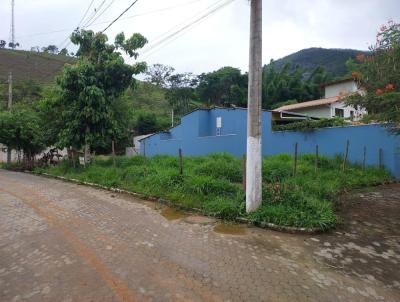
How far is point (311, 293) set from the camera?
4211mm

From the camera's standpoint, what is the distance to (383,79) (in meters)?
7.50

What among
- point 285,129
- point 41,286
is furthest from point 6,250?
point 285,129

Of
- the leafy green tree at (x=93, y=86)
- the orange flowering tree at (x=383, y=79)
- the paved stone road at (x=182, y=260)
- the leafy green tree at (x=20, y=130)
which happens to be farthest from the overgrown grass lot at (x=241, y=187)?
the leafy green tree at (x=20, y=130)

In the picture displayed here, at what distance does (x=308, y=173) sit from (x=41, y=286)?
9317mm

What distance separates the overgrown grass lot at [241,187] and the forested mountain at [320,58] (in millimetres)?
44733

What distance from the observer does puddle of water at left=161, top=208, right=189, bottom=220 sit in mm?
7928

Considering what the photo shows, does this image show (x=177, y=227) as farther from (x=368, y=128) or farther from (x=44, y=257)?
(x=368, y=128)

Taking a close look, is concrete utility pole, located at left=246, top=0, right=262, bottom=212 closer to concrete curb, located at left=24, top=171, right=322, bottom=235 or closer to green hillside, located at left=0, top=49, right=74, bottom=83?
concrete curb, located at left=24, top=171, right=322, bottom=235

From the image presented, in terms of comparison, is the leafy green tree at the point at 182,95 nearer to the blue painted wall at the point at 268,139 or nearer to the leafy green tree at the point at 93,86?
the blue painted wall at the point at 268,139

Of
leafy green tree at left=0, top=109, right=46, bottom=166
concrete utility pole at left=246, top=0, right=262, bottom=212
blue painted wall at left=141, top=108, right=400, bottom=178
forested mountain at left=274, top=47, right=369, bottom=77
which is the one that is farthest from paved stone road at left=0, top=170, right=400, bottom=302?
forested mountain at left=274, top=47, right=369, bottom=77

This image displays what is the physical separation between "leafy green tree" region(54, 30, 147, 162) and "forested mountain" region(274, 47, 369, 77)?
44420 millimetres

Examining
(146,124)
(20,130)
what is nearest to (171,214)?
(20,130)

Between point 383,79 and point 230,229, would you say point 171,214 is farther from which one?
point 383,79

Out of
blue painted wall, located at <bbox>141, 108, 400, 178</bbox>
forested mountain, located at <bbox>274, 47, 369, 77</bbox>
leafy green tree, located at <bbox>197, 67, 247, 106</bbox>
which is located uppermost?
forested mountain, located at <bbox>274, 47, 369, 77</bbox>
